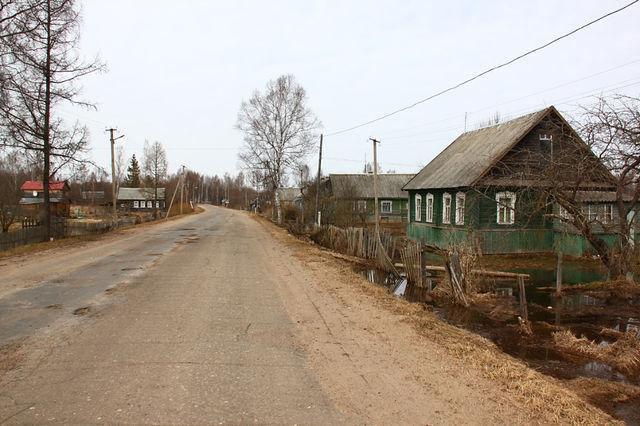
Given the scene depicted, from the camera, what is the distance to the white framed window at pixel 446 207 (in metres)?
25.3

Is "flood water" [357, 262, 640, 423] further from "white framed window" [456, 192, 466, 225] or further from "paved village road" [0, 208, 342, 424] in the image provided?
"white framed window" [456, 192, 466, 225]

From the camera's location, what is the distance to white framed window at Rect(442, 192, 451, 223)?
25.3 m

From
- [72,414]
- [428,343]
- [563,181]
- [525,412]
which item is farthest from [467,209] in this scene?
[72,414]

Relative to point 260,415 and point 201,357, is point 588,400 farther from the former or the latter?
point 201,357

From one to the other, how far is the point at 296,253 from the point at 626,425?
1366cm

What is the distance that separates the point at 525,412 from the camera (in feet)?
15.2

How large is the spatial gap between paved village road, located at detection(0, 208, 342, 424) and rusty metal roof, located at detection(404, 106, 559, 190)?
49.5 feet

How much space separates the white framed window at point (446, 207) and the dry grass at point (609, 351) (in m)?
16.4

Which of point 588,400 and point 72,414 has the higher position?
point 72,414

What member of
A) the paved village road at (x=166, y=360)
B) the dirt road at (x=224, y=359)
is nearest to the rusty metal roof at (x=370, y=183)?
the dirt road at (x=224, y=359)

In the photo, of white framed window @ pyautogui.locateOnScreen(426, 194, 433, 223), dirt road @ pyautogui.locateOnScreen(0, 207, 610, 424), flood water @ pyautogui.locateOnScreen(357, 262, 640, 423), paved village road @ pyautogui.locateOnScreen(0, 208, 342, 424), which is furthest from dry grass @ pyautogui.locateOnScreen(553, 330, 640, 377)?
white framed window @ pyautogui.locateOnScreen(426, 194, 433, 223)

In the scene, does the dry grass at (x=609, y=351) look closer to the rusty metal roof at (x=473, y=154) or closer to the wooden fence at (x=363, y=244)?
the wooden fence at (x=363, y=244)

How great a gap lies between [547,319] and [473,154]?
16073mm

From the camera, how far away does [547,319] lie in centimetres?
1119
